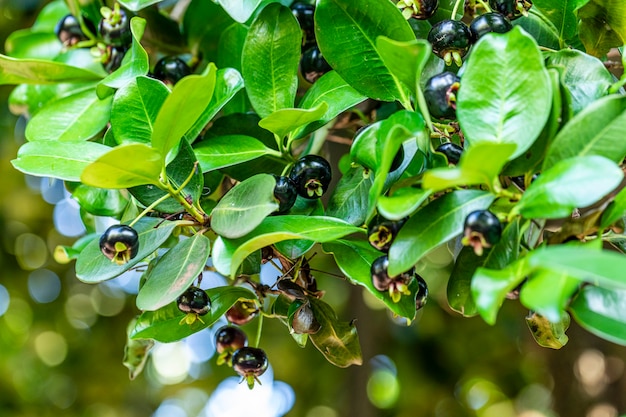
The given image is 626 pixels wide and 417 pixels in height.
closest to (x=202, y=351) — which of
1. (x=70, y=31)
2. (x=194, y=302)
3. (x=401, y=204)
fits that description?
(x=70, y=31)

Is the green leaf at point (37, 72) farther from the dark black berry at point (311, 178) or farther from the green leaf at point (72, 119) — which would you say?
the dark black berry at point (311, 178)

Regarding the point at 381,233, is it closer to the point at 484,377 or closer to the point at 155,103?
the point at 155,103

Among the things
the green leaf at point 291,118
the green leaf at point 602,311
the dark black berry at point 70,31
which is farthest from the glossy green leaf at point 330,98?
the dark black berry at point 70,31

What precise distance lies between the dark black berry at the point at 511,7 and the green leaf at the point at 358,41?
87 mm

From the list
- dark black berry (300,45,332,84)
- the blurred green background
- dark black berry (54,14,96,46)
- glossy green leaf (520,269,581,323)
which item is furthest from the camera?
the blurred green background

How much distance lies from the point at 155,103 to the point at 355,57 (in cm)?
16

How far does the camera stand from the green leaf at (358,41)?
51cm

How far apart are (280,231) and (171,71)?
32cm

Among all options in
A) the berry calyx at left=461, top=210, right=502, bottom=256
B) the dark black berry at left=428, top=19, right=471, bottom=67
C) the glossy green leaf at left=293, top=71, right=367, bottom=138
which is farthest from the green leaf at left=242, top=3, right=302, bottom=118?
the berry calyx at left=461, top=210, right=502, bottom=256

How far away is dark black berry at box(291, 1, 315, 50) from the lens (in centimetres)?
68

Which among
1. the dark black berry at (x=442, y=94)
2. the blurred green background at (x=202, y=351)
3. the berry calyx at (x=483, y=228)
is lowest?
the blurred green background at (x=202, y=351)

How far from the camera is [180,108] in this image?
46cm

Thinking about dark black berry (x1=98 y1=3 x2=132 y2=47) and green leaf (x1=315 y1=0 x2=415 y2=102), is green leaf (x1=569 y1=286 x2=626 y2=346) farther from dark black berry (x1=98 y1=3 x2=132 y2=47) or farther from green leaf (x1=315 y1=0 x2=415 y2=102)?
dark black berry (x1=98 y1=3 x2=132 y2=47)

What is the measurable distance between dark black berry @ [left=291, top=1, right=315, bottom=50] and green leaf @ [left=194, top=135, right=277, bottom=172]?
0.16 m
